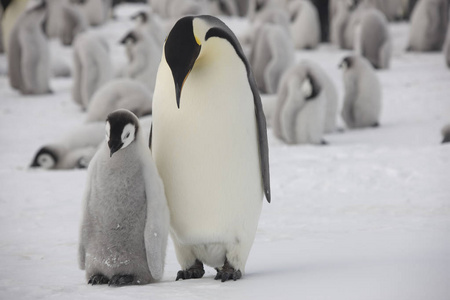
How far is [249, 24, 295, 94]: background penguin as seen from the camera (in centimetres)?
1038

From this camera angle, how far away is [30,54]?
1057cm

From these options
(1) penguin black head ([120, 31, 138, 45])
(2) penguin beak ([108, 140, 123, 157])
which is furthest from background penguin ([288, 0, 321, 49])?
(2) penguin beak ([108, 140, 123, 157])

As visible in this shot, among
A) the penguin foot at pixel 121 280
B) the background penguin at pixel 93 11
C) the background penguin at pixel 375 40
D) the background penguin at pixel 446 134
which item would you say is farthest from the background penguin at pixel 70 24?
the penguin foot at pixel 121 280

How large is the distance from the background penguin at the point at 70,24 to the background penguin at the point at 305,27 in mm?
3956

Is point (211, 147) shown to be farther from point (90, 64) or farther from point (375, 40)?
point (375, 40)

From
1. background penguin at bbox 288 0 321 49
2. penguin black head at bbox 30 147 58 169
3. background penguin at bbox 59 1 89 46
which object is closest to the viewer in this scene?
penguin black head at bbox 30 147 58 169

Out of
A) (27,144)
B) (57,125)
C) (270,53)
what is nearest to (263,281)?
(27,144)

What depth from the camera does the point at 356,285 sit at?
2.45 m

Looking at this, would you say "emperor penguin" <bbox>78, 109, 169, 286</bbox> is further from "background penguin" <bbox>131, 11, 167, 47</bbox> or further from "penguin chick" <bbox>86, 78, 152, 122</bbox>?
"background penguin" <bbox>131, 11, 167, 47</bbox>

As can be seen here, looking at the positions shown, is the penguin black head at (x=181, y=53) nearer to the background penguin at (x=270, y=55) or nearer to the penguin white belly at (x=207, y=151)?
the penguin white belly at (x=207, y=151)

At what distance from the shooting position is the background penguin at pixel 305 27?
1457 cm

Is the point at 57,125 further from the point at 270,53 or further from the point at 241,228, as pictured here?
the point at 241,228

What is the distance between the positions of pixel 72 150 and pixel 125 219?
151 inches

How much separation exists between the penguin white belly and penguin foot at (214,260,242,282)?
101 millimetres
